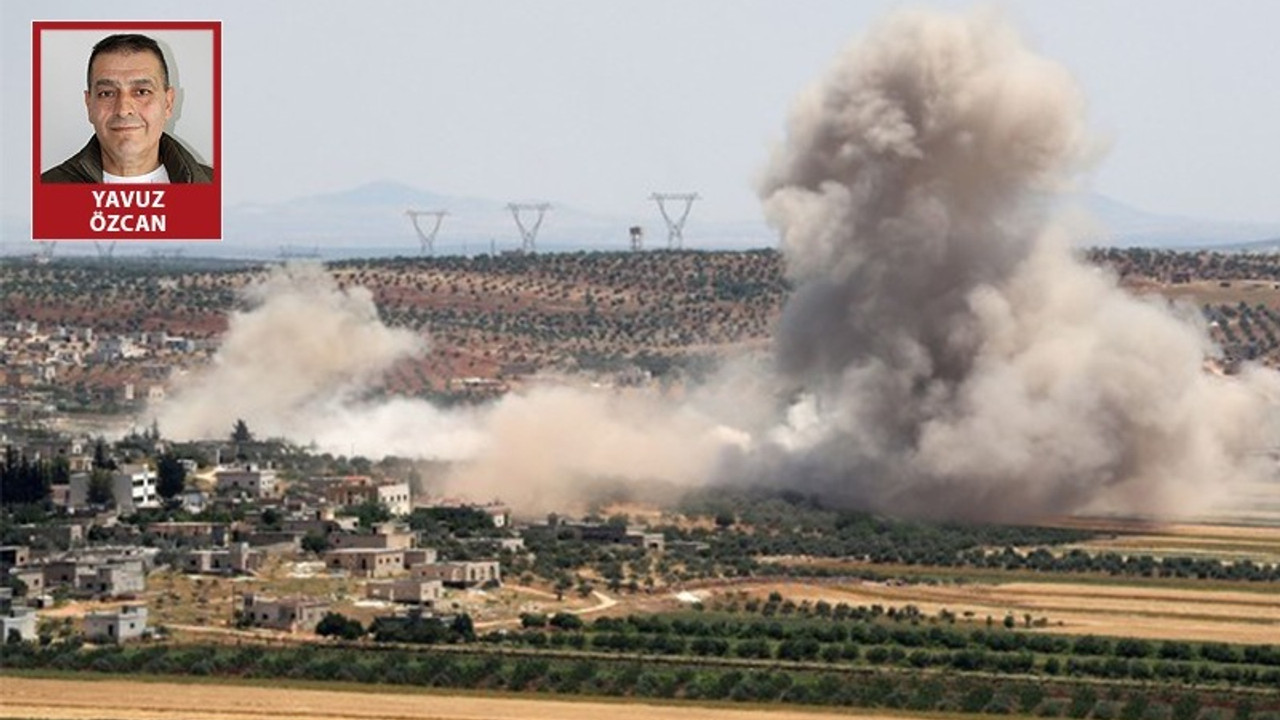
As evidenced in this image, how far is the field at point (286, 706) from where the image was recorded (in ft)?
223

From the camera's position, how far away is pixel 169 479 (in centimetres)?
10606

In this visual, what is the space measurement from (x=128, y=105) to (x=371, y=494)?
54227mm

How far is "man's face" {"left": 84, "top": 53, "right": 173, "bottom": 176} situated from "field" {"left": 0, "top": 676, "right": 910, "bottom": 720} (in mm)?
17956

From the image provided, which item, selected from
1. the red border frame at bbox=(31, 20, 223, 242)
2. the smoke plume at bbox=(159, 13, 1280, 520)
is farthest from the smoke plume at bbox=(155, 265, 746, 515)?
the red border frame at bbox=(31, 20, 223, 242)

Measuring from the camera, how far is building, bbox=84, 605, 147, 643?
7831 cm

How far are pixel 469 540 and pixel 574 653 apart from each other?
1942cm

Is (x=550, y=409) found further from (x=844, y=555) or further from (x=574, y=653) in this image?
(x=574, y=653)

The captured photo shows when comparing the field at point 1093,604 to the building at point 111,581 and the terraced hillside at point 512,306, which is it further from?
the terraced hillside at point 512,306

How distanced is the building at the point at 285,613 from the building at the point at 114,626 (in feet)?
10.9

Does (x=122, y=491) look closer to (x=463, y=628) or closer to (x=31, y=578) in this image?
(x=31, y=578)

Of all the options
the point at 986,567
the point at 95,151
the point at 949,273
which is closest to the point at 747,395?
the point at 949,273

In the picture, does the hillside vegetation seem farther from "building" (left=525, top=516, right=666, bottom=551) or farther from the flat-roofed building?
the flat-roofed building

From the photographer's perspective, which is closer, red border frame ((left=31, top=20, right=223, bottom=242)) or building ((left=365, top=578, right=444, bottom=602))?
red border frame ((left=31, top=20, right=223, bottom=242))

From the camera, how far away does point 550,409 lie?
4422 inches
